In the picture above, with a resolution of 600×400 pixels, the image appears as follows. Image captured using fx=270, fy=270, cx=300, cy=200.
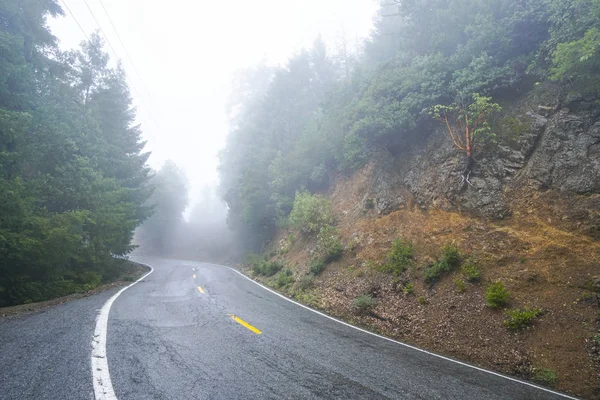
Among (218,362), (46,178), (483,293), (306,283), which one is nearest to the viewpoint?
(218,362)

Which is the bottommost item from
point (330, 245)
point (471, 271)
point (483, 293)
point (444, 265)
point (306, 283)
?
point (306, 283)

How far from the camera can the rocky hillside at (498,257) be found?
19.7 feet

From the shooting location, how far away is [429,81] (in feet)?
42.1

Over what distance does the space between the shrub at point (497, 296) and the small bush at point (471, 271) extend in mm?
708

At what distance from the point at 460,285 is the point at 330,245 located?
20.7 feet

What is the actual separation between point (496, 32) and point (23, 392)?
17340mm

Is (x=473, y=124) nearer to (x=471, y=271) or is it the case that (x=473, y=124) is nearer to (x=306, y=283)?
(x=471, y=271)

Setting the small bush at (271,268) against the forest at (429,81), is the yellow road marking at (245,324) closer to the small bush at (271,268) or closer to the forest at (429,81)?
the small bush at (271,268)

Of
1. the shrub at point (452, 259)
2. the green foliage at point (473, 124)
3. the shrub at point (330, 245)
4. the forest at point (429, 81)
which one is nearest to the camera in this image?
the shrub at point (452, 259)

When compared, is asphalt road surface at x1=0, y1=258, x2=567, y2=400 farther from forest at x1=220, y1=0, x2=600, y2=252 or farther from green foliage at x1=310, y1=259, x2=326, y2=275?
forest at x1=220, y1=0, x2=600, y2=252

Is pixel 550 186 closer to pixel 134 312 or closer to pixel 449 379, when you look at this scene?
pixel 449 379

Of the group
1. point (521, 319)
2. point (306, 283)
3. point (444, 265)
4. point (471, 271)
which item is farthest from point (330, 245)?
point (521, 319)

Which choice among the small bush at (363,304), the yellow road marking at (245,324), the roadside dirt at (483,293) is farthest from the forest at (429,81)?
the yellow road marking at (245,324)

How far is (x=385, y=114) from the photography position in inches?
533
